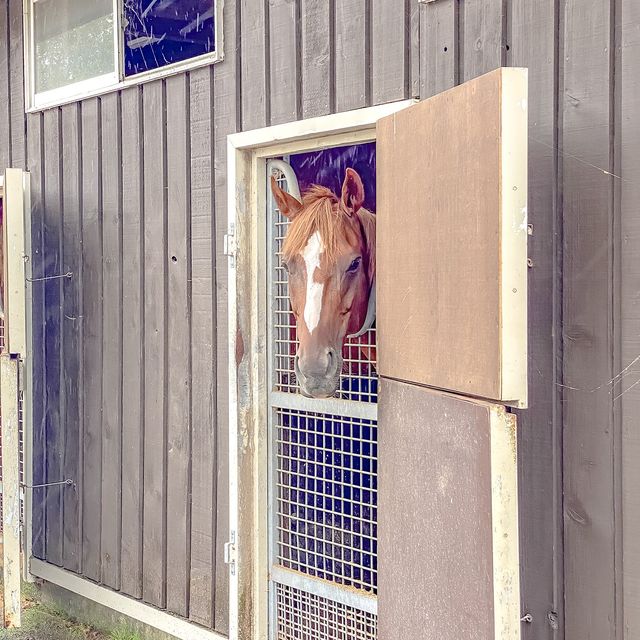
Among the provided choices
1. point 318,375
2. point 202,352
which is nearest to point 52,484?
point 202,352

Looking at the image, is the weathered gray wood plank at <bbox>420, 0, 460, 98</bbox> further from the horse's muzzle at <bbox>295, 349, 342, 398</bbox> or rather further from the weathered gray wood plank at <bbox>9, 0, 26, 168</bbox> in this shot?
the weathered gray wood plank at <bbox>9, 0, 26, 168</bbox>

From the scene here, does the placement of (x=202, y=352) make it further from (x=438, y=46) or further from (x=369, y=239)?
(x=438, y=46)

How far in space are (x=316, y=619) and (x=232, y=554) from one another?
437 millimetres

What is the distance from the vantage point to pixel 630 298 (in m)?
2.17

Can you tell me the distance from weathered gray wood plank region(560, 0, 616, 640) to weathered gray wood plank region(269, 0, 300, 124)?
1198 millimetres

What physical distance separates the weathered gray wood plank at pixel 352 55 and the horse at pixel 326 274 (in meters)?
0.29

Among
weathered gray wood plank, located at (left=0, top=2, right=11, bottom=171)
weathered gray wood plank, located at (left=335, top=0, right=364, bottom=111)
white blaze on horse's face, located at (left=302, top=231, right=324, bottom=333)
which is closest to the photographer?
A: white blaze on horse's face, located at (left=302, top=231, right=324, bottom=333)

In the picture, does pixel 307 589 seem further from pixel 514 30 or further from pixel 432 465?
pixel 514 30

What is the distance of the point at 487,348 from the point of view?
79.5 inches

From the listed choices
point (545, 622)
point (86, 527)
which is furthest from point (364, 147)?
point (86, 527)

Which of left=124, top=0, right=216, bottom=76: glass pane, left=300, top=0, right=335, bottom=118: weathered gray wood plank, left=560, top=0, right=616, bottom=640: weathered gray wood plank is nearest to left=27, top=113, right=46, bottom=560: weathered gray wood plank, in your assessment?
left=124, top=0, right=216, bottom=76: glass pane

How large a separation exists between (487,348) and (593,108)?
77cm

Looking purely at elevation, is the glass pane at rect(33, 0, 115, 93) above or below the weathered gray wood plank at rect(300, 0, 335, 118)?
above

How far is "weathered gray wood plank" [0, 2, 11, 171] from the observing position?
15.8 feet
